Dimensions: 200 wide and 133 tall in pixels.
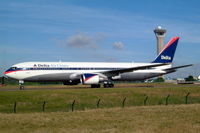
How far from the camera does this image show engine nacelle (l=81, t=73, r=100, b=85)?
50.5m

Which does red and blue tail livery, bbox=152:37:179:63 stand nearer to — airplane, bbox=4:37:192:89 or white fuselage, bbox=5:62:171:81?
airplane, bbox=4:37:192:89

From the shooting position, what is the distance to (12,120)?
2192cm

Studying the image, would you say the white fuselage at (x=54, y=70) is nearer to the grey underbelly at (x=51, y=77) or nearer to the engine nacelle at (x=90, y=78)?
the grey underbelly at (x=51, y=77)

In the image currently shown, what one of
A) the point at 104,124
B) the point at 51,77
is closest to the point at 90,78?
the point at 51,77

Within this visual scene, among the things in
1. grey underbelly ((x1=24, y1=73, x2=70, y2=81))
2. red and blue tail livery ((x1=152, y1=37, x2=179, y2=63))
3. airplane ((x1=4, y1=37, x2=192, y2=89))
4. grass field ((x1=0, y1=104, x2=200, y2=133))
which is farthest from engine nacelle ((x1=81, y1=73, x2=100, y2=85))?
grass field ((x1=0, y1=104, x2=200, y2=133))

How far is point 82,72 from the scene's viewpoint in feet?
175

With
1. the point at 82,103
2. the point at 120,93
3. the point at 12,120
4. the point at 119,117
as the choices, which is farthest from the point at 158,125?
the point at 120,93

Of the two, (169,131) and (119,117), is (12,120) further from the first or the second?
(169,131)

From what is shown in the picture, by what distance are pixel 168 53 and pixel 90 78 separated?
2095 centimetres

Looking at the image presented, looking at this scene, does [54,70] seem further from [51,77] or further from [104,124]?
[104,124]

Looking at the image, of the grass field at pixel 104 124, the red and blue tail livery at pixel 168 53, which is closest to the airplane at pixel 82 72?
the red and blue tail livery at pixel 168 53

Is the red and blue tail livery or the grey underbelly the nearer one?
the grey underbelly

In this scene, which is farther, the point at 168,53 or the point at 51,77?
the point at 168,53

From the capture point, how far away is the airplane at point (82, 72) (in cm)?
4988
